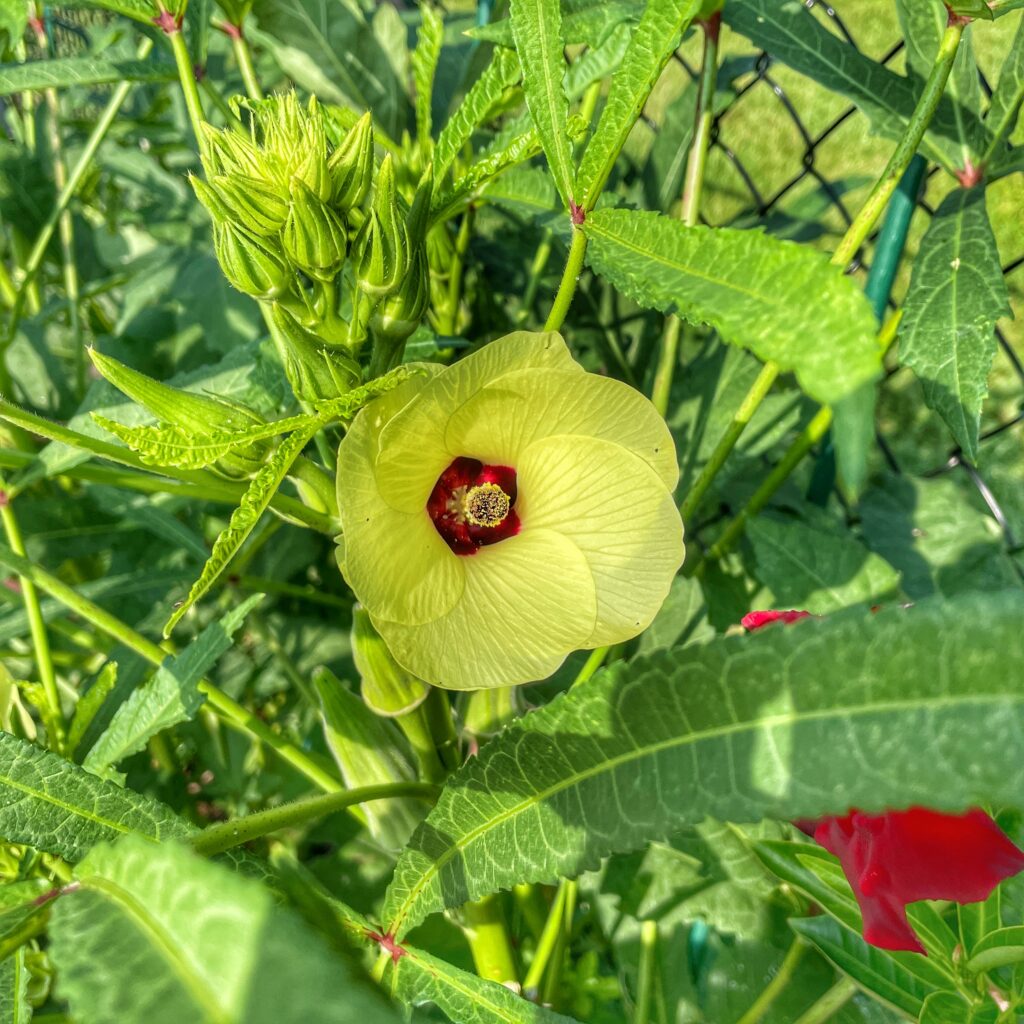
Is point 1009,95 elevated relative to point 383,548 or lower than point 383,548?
elevated

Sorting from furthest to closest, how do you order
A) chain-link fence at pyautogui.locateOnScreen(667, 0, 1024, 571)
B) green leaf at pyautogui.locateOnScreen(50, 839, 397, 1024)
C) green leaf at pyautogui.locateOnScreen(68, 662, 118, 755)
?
chain-link fence at pyautogui.locateOnScreen(667, 0, 1024, 571) → green leaf at pyautogui.locateOnScreen(68, 662, 118, 755) → green leaf at pyautogui.locateOnScreen(50, 839, 397, 1024)

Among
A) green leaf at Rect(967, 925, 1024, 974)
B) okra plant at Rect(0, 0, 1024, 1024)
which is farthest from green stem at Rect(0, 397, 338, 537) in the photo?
green leaf at Rect(967, 925, 1024, 974)

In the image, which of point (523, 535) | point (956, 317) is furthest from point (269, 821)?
point (956, 317)

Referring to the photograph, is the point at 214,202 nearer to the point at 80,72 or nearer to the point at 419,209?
the point at 419,209

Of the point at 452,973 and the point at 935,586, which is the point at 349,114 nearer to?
the point at 452,973

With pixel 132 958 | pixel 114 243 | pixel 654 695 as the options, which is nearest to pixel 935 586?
pixel 654 695

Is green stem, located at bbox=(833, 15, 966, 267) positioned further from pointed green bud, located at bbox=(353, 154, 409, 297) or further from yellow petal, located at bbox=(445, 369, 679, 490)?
pointed green bud, located at bbox=(353, 154, 409, 297)
